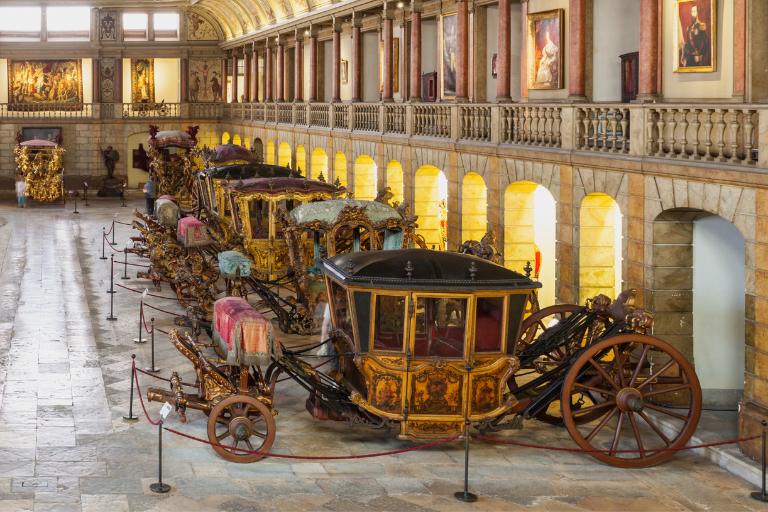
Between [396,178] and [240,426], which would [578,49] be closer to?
[240,426]

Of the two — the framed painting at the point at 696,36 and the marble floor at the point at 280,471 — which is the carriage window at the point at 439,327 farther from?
the framed painting at the point at 696,36

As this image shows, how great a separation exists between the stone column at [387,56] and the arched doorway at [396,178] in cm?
212

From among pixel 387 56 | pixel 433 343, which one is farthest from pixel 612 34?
pixel 387 56

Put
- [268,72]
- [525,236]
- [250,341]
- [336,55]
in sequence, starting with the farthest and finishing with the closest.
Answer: [268,72] < [336,55] < [525,236] < [250,341]

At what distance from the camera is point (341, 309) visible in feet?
50.4

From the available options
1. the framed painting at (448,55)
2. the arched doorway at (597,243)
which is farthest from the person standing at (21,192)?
the arched doorway at (597,243)

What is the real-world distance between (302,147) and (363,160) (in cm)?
880

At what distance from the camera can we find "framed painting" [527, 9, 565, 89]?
75.9 feet

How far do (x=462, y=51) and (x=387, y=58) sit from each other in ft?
19.4

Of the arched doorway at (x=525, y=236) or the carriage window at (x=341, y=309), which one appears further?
the arched doorway at (x=525, y=236)

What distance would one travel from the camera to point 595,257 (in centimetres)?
1959

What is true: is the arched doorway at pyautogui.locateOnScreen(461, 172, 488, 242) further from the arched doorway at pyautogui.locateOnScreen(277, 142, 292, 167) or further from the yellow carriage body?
the arched doorway at pyautogui.locateOnScreen(277, 142, 292, 167)

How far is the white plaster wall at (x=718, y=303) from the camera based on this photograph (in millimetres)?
16750

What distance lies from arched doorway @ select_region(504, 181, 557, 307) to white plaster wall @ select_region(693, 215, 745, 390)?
19.2ft
